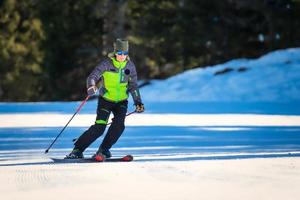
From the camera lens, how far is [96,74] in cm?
1034

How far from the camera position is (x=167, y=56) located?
49406 mm

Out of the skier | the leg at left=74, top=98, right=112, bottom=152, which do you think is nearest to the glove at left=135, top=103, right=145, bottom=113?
the skier

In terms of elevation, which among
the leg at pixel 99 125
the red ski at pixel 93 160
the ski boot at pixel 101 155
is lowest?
the red ski at pixel 93 160

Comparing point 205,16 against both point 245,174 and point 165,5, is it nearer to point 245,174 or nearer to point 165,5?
point 165,5

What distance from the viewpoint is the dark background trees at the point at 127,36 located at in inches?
1484

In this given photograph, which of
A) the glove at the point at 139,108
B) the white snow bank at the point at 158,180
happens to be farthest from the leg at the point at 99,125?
the white snow bank at the point at 158,180

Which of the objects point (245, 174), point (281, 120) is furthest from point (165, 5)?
point (245, 174)

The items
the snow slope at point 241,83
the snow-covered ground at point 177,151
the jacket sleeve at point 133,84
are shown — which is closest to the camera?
the snow-covered ground at point 177,151

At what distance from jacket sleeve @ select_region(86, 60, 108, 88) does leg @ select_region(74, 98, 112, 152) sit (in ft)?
1.00

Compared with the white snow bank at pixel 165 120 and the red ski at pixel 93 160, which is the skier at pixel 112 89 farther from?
the white snow bank at pixel 165 120

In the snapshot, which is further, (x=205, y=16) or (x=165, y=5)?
(x=165, y=5)

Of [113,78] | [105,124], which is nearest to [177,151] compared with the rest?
[105,124]

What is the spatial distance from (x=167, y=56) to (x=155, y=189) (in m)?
42.0

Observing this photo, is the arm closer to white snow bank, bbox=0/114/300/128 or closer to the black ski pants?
the black ski pants
